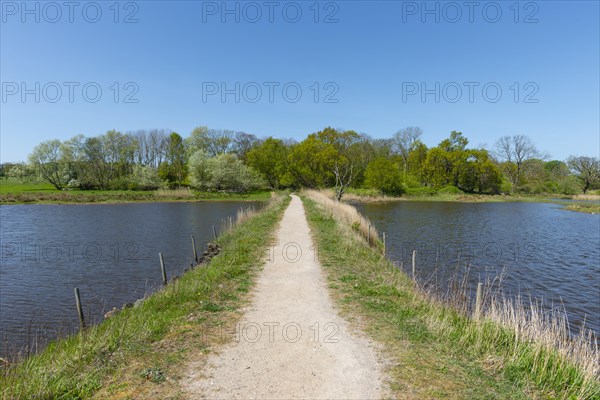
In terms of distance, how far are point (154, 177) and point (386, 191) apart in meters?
44.4

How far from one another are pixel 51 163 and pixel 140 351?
72.3 m

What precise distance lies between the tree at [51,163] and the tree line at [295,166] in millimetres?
153

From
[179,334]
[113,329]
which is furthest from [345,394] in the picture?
[113,329]

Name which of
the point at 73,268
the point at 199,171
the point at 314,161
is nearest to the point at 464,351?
the point at 73,268

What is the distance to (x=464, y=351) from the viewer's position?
5.79m

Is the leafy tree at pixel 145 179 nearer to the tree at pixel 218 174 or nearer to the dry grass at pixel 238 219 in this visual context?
the tree at pixel 218 174

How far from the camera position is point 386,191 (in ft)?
203

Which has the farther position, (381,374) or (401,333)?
(401,333)

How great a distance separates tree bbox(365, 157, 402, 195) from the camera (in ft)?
199

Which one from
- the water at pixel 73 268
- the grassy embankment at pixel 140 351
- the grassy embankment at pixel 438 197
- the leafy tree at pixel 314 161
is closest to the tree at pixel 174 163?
the leafy tree at pixel 314 161

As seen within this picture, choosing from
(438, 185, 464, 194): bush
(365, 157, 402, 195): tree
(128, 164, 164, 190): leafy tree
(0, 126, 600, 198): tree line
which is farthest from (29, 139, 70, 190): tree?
(438, 185, 464, 194): bush

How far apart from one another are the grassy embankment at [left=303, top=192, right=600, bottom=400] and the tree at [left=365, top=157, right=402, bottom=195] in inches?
2094

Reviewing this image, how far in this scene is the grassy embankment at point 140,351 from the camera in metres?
4.54

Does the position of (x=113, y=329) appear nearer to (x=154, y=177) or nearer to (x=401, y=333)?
(x=401, y=333)
